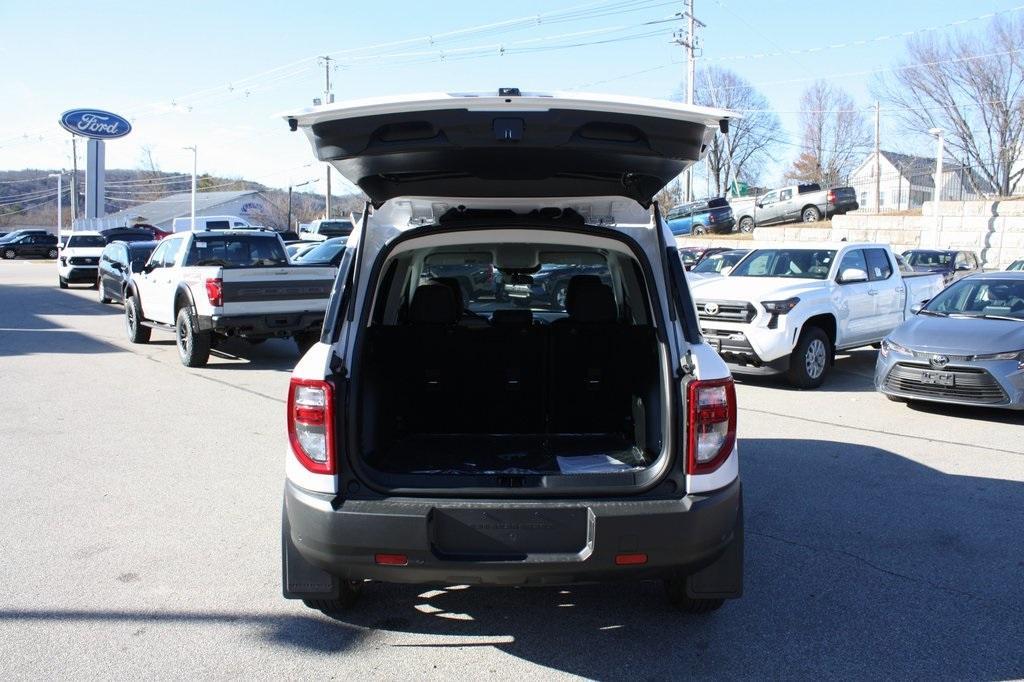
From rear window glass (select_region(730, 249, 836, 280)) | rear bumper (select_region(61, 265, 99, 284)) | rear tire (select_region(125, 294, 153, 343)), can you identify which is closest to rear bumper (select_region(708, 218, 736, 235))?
rear bumper (select_region(61, 265, 99, 284))

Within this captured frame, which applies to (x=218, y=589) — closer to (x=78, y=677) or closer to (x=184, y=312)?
(x=78, y=677)

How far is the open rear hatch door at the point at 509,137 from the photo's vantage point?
3.18 metres

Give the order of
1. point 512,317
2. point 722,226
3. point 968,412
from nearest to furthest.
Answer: point 512,317
point 968,412
point 722,226

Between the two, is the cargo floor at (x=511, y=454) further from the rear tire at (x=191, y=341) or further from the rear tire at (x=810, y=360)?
the rear tire at (x=191, y=341)

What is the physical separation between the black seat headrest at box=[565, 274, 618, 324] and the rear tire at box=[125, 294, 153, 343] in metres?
11.7

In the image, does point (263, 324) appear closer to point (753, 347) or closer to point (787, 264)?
point (753, 347)

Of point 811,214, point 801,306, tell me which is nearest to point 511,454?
point 801,306

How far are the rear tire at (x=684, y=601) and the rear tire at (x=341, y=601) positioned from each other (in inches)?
57.8

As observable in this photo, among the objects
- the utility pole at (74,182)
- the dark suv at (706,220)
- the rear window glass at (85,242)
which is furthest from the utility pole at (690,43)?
the utility pole at (74,182)

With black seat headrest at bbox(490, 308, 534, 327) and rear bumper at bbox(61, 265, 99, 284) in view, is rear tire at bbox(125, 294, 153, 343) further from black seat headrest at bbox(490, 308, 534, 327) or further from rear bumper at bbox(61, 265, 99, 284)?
rear bumper at bbox(61, 265, 99, 284)

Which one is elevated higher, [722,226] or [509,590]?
[722,226]

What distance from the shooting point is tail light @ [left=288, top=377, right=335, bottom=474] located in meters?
3.50

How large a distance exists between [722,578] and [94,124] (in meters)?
59.8

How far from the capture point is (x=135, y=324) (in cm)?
1484
